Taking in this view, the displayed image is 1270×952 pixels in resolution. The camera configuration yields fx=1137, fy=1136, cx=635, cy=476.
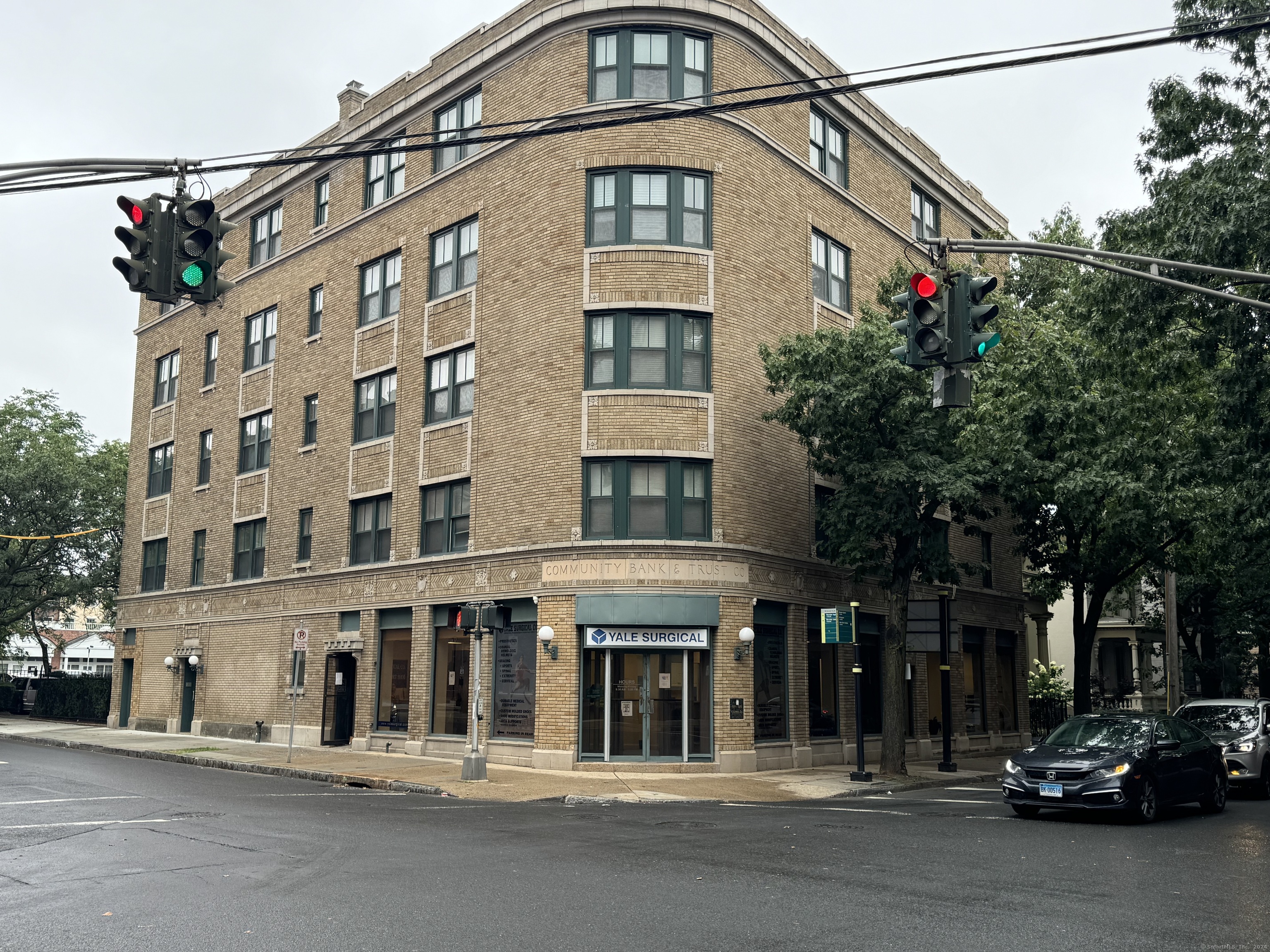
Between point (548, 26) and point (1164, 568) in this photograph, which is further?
point (1164, 568)

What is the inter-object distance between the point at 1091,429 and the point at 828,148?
35.1 ft

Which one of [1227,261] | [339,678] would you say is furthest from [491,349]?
[1227,261]

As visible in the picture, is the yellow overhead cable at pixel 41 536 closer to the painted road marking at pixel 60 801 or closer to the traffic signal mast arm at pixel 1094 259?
the painted road marking at pixel 60 801

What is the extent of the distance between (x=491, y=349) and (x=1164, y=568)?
17341 mm

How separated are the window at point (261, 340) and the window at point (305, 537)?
5.20 metres

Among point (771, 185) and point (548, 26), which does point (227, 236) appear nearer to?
point (548, 26)

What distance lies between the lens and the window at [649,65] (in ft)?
81.4

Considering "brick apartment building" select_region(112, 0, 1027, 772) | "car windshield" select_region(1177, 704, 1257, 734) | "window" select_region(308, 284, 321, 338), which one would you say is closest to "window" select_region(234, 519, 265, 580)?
"brick apartment building" select_region(112, 0, 1027, 772)

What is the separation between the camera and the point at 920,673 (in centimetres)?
3012

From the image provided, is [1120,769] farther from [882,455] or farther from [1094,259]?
[882,455]

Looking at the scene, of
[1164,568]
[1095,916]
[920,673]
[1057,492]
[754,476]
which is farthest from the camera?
[920,673]

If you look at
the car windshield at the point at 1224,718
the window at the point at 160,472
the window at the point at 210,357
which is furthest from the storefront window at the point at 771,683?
the window at the point at 160,472

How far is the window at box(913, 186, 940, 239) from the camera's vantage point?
33125 mm

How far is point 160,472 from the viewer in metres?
38.5
